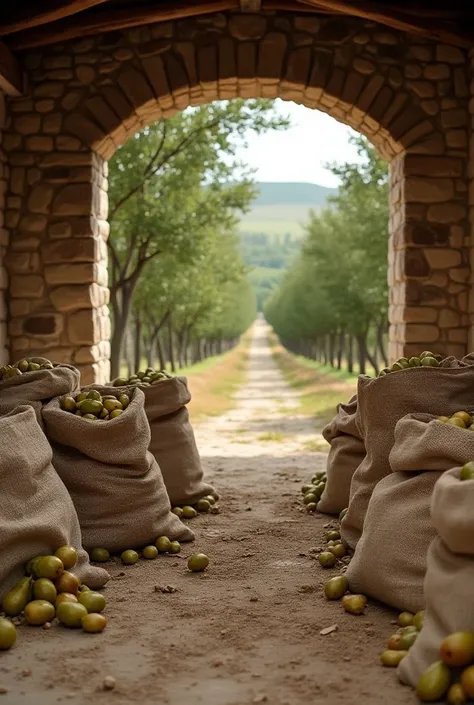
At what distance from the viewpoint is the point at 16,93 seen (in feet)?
21.9

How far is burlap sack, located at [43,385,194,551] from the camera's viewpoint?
3928mm

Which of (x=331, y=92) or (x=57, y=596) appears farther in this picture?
(x=331, y=92)

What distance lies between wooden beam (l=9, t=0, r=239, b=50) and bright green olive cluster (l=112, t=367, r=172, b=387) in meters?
2.92

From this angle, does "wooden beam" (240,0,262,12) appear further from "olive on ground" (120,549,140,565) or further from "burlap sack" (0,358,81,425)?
"olive on ground" (120,549,140,565)

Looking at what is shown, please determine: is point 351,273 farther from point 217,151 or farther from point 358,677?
point 358,677

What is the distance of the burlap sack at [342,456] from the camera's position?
4.67 meters

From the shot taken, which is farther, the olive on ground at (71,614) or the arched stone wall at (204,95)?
the arched stone wall at (204,95)

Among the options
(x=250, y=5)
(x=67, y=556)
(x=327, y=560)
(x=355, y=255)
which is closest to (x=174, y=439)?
(x=327, y=560)

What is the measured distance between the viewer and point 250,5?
6379 mm

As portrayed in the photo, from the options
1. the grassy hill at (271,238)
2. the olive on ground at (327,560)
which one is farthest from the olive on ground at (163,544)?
the grassy hill at (271,238)

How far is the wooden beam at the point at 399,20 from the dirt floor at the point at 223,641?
149 inches

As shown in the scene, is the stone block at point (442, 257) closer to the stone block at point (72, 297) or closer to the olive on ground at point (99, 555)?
the stone block at point (72, 297)

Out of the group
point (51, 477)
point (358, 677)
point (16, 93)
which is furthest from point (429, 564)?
point (16, 93)

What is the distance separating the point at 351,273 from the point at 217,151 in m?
6.74
